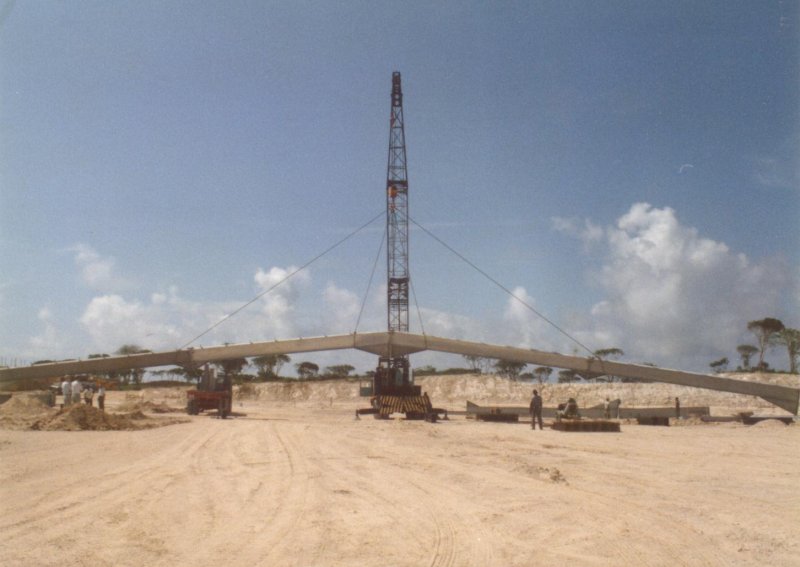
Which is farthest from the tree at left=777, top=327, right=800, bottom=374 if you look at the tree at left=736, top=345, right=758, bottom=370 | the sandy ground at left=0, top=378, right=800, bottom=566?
the sandy ground at left=0, top=378, right=800, bottom=566

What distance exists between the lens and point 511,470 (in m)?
12.5

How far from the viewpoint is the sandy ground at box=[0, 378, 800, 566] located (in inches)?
258

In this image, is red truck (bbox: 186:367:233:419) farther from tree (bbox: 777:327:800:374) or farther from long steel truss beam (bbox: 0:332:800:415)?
tree (bbox: 777:327:800:374)

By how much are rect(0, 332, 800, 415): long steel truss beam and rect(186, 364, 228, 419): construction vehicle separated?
8.37 ft

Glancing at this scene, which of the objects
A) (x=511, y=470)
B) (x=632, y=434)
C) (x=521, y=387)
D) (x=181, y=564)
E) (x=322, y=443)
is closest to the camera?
(x=181, y=564)

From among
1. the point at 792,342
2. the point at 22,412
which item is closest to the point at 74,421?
Result: the point at 22,412

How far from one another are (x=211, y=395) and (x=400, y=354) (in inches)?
499

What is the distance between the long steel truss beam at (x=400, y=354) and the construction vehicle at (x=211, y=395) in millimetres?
2551

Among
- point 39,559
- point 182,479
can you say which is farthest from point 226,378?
point 39,559

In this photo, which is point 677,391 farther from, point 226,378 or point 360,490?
point 360,490

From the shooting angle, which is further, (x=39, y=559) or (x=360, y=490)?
(x=360, y=490)

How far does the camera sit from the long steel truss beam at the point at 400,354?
3628 cm

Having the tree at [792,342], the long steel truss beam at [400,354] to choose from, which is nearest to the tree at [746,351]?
the tree at [792,342]

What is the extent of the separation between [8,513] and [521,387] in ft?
221
